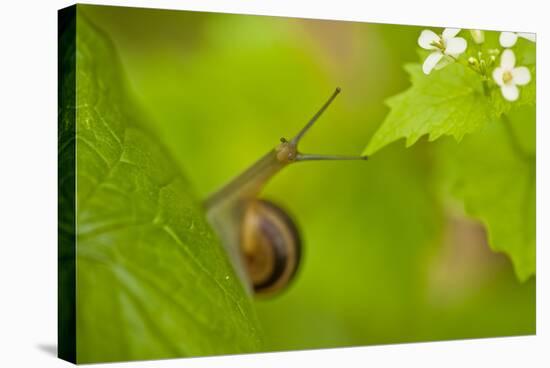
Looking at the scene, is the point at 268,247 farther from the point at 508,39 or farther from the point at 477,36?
the point at 508,39

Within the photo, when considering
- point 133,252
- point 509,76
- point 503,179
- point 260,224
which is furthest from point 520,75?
point 133,252

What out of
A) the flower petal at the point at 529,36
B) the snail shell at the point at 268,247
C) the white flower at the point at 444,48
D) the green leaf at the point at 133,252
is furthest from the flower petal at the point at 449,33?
the green leaf at the point at 133,252

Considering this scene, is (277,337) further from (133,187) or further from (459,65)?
(459,65)

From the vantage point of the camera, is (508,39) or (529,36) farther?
(529,36)

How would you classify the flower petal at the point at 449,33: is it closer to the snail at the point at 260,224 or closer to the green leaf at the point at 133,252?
the snail at the point at 260,224

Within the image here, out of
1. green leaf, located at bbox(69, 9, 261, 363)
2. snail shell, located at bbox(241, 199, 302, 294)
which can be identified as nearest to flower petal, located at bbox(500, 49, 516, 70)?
snail shell, located at bbox(241, 199, 302, 294)

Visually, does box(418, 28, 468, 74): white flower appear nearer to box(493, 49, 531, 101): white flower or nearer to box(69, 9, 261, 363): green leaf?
box(493, 49, 531, 101): white flower
